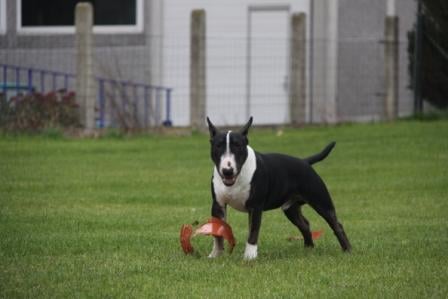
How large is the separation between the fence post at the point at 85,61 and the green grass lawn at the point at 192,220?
0.67 m

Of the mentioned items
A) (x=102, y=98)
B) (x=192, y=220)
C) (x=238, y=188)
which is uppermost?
(x=102, y=98)

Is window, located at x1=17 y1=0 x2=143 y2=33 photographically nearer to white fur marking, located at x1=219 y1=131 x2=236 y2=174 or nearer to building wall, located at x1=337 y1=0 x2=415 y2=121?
building wall, located at x1=337 y1=0 x2=415 y2=121

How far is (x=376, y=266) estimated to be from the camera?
30.6ft

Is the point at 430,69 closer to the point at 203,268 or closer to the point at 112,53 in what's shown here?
the point at 112,53

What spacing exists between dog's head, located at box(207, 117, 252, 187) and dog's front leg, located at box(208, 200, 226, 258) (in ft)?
0.92

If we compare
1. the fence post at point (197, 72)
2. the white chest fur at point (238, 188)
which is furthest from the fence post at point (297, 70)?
the white chest fur at point (238, 188)

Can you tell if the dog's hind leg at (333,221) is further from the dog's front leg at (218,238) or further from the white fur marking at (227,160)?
the white fur marking at (227,160)

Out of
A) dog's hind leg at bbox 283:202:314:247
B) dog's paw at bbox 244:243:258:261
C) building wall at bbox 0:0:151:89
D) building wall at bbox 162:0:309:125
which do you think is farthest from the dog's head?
building wall at bbox 162:0:309:125

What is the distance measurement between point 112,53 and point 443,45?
6.37 meters

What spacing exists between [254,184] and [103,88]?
12940 millimetres

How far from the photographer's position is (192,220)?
12336 mm

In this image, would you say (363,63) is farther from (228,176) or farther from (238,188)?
(228,176)

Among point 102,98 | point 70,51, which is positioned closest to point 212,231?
point 102,98

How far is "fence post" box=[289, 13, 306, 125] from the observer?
22266 mm
